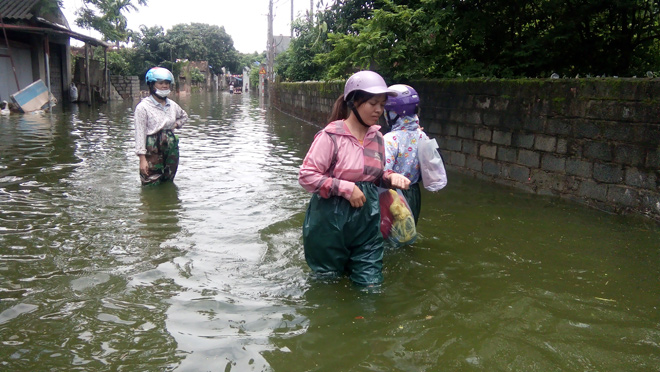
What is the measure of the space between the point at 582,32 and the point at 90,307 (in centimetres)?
806

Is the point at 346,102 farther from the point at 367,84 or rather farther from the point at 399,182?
the point at 399,182

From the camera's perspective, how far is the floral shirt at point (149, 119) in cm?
667

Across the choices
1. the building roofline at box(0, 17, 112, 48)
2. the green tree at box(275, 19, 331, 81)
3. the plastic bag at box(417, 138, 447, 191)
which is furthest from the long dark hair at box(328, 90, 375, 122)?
the green tree at box(275, 19, 331, 81)

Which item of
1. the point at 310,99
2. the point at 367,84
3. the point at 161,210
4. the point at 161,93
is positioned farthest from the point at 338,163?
the point at 310,99

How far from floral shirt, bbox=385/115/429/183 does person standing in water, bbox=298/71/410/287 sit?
799 mm

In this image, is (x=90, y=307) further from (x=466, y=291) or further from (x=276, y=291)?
(x=466, y=291)

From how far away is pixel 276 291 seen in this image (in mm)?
3910

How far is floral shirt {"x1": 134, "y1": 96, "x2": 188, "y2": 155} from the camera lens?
6.67 metres

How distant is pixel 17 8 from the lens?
A: 63.5ft

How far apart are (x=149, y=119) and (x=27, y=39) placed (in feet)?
60.1

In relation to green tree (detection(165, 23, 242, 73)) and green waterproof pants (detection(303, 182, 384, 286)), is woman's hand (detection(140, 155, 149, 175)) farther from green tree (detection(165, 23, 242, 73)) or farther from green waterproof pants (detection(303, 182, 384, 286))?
green tree (detection(165, 23, 242, 73))

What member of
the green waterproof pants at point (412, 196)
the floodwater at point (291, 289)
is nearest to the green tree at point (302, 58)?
the floodwater at point (291, 289)

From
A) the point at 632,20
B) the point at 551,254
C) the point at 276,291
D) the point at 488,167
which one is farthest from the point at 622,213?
the point at 276,291

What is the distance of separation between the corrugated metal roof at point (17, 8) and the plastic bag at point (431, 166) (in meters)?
19.1
